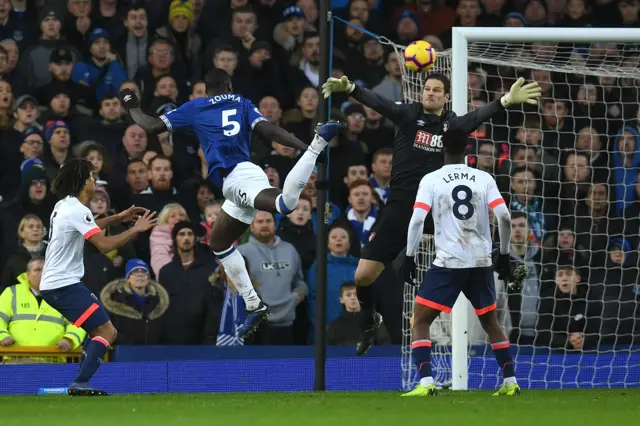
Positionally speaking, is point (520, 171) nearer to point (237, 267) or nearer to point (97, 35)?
point (237, 267)

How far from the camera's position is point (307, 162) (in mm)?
10523

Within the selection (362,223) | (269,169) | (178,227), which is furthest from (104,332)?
(362,223)

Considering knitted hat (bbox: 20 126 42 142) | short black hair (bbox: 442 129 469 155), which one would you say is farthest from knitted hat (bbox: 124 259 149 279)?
short black hair (bbox: 442 129 469 155)

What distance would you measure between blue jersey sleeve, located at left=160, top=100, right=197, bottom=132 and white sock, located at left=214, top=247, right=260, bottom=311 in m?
1.27

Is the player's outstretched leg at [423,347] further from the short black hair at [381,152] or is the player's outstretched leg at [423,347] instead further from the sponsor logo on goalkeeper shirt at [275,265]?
the short black hair at [381,152]

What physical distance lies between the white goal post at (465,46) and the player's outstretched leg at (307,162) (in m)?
2.65

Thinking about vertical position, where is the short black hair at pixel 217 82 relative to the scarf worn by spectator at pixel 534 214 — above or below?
above

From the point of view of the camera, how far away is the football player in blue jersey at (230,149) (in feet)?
37.0

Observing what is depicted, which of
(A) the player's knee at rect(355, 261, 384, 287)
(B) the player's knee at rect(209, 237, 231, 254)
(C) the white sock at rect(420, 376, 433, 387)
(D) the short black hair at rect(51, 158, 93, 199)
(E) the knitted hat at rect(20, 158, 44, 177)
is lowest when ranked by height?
(C) the white sock at rect(420, 376, 433, 387)

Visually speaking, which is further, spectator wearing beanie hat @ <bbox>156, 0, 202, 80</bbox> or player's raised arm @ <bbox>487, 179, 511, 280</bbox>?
spectator wearing beanie hat @ <bbox>156, 0, 202, 80</bbox>

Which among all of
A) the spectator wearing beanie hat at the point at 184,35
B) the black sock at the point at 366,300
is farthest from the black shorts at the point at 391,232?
the spectator wearing beanie hat at the point at 184,35

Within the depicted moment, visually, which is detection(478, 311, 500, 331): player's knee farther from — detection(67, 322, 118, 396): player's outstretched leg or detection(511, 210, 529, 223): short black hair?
detection(511, 210, 529, 223): short black hair

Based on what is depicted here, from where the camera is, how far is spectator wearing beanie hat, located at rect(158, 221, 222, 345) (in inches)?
560

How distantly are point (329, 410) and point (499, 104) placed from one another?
3.81m
